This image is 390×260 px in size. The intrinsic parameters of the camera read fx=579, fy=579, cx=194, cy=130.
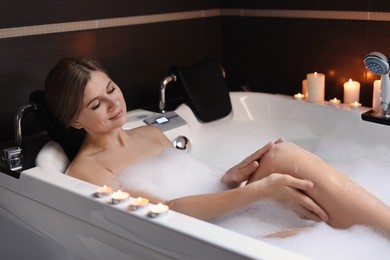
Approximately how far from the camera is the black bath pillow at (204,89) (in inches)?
112

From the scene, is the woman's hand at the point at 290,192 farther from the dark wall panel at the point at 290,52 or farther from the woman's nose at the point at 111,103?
the dark wall panel at the point at 290,52

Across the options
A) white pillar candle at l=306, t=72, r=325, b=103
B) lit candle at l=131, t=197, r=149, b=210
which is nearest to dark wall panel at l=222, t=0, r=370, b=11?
white pillar candle at l=306, t=72, r=325, b=103

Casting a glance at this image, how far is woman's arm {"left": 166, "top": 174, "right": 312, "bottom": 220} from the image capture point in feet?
6.13

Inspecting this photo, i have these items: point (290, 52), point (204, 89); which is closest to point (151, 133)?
point (204, 89)

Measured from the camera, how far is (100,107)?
6.92 ft

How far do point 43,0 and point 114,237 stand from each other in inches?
49.3

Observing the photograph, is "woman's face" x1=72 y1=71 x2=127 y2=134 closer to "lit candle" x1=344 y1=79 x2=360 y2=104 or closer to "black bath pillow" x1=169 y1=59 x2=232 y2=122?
"black bath pillow" x1=169 y1=59 x2=232 y2=122

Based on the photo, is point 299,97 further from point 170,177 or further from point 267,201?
point 267,201

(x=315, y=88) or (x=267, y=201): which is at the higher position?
(x=315, y=88)

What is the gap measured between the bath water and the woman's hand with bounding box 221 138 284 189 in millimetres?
82

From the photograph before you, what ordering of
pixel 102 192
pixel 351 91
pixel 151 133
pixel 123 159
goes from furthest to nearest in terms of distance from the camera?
pixel 351 91 → pixel 151 133 → pixel 123 159 → pixel 102 192

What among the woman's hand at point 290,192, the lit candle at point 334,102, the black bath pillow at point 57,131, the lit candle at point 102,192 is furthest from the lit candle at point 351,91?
the lit candle at point 102,192

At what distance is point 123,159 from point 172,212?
1.81 feet

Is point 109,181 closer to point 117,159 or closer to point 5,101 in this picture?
point 117,159
